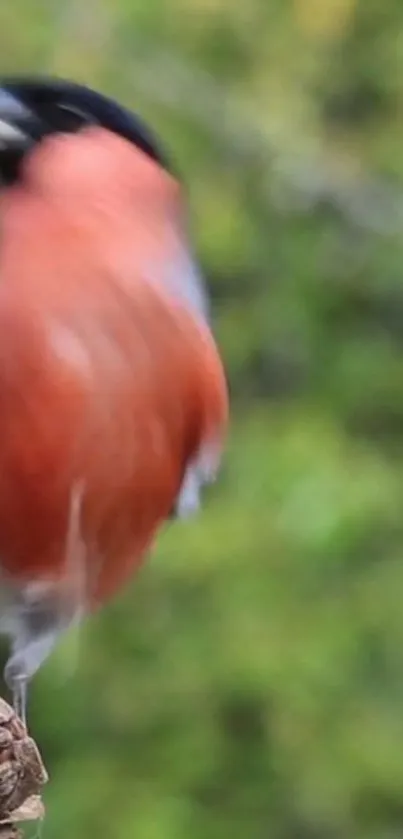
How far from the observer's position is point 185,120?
245 cm

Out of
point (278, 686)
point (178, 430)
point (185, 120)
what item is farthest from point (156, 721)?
point (178, 430)

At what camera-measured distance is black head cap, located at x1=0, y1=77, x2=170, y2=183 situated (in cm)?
97

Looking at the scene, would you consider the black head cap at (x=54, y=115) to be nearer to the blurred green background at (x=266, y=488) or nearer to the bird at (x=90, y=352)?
the bird at (x=90, y=352)

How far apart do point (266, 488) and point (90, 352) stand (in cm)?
126

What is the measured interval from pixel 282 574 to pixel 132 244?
1.30 meters

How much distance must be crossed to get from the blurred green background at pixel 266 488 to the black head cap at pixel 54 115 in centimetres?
103

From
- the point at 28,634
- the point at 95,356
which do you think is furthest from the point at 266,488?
the point at 95,356

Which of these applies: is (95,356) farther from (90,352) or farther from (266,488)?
(266,488)

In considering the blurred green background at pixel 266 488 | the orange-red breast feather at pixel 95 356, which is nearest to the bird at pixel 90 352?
the orange-red breast feather at pixel 95 356

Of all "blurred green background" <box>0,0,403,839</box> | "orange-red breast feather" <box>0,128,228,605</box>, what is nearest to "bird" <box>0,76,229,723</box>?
"orange-red breast feather" <box>0,128,228,605</box>

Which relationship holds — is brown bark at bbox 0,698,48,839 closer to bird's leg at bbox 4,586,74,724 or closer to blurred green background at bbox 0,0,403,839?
bird's leg at bbox 4,586,74,724

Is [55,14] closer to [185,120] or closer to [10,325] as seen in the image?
[185,120]

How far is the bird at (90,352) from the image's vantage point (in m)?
0.93

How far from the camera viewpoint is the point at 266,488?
7.17ft
